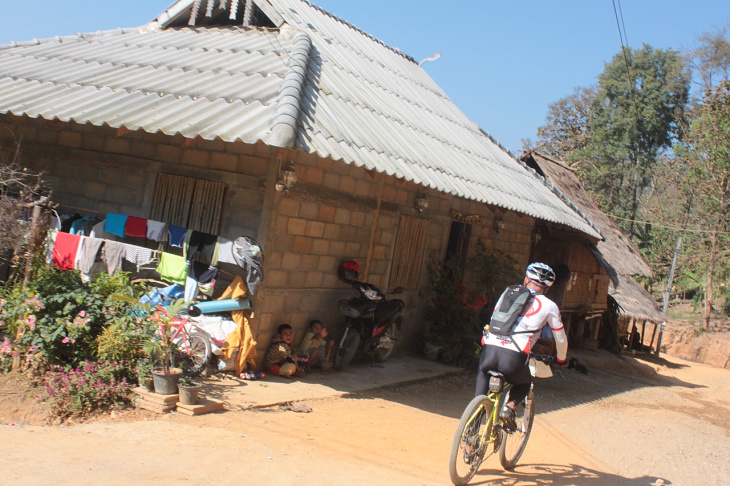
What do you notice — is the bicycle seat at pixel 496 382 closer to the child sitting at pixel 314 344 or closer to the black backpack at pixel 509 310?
the black backpack at pixel 509 310

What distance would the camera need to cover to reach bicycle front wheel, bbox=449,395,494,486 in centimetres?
473

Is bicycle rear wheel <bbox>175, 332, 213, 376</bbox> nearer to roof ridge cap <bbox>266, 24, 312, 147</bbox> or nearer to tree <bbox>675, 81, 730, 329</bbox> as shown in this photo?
roof ridge cap <bbox>266, 24, 312, 147</bbox>

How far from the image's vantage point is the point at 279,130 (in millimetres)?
5906

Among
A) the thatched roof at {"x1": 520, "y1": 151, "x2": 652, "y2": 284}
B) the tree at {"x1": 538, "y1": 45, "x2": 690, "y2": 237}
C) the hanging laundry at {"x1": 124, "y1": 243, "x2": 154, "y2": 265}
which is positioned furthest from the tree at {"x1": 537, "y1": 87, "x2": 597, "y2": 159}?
the hanging laundry at {"x1": 124, "y1": 243, "x2": 154, "y2": 265}

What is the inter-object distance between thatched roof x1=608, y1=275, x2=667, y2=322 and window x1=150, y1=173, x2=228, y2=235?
544 inches

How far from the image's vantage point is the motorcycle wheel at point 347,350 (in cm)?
808

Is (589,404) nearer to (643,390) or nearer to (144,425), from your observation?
(643,390)

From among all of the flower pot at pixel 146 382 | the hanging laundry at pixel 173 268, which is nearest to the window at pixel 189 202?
the hanging laundry at pixel 173 268

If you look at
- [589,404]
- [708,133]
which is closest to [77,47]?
[589,404]

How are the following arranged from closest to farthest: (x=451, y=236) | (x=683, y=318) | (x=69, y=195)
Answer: (x=69, y=195)
(x=451, y=236)
(x=683, y=318)

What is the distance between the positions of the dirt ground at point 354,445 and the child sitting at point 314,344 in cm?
85

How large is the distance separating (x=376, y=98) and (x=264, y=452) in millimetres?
5913

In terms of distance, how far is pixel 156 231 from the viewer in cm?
723

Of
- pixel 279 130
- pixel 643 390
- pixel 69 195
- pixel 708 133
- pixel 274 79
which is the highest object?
pixel 708 133
